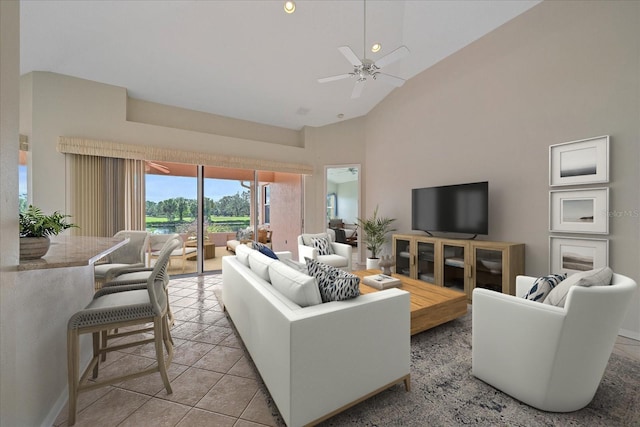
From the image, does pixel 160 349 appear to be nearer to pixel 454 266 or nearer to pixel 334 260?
pixel 334 260

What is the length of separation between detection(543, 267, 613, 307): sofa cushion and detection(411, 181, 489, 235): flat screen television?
1932 mm

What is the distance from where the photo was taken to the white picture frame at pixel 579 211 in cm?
257

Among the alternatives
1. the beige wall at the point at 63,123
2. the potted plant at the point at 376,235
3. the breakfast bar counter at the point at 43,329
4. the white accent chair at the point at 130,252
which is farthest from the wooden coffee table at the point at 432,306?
the beige wall at the point at 63,123

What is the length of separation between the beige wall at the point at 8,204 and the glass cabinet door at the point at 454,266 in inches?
161

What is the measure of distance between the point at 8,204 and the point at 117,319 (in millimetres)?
816

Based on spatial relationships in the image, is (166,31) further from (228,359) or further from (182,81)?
(228,359)

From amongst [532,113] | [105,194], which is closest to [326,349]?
[532,113]

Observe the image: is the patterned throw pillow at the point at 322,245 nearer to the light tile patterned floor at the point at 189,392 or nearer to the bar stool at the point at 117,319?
the light tile patterned floor at the point at 189,392

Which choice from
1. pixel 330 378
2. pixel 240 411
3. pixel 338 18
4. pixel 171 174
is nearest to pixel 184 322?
pixel 240 411

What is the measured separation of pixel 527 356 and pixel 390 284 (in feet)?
4.45

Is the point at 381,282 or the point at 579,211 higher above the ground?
the point at 579,211

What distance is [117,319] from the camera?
1534mm

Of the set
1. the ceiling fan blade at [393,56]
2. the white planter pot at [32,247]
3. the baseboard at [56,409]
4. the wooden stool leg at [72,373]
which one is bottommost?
the baseboard at [56,409]

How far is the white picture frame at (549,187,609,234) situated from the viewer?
2570 mm
